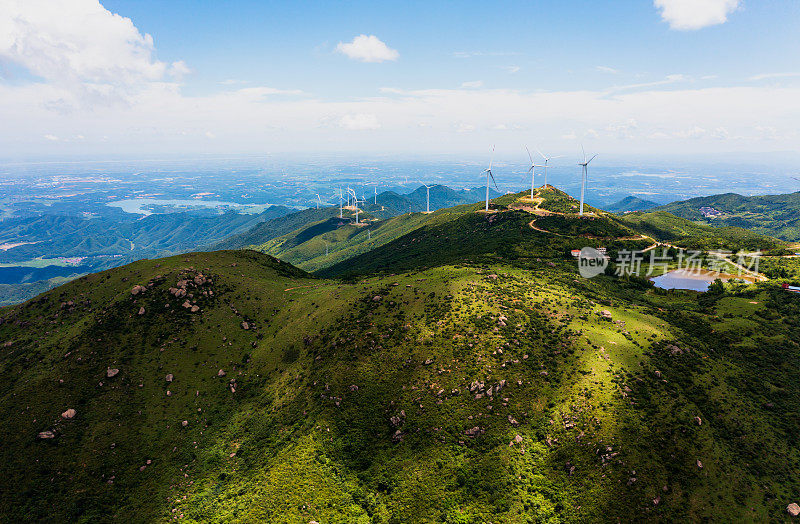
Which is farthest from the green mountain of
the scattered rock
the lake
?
the lake

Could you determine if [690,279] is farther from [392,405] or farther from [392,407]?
[392,407]

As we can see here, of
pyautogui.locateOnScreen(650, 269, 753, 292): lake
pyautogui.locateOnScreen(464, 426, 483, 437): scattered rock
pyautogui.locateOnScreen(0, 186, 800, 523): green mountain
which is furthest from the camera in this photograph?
pyautogui.locateOnScreen(650, 269, 753, 292): lake

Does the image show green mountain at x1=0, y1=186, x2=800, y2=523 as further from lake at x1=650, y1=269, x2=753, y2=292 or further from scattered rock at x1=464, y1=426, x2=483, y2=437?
lake at x1=650, y1=269, x2=753, y2=292

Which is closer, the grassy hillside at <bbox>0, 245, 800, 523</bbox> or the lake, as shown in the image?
the grassy hillside at <bbox>0, 245, 800, 523</bbox>

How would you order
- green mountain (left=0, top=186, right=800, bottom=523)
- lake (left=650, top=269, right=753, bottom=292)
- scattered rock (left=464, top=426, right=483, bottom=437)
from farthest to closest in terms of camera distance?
lake (left=650, top=269, right=753, bottom=292) < scattered rock (left=464, top=426, right=483, bottom=437) < green mountain (left=0, top=186, right=800, bottom=523)

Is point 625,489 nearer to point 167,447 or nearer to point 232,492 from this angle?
point 232,492

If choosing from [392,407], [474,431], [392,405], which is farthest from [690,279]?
[392,407]

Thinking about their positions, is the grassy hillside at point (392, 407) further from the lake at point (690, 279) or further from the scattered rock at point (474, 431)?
the lake at point (690, 279)

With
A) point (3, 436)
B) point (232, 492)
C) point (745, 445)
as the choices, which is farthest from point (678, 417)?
point (3, 436)
